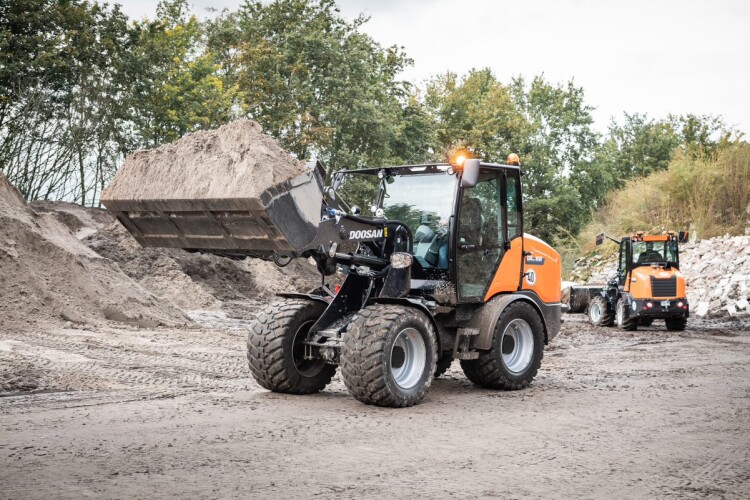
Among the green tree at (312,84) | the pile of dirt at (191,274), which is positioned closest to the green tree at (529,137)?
the green tree at (312,84)

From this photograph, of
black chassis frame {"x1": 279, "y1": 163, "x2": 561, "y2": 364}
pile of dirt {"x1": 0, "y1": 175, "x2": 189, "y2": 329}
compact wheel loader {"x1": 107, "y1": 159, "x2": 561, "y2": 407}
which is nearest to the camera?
compact wheel loader {"x1": 107, "y1": 159, "x2": 561, "y2": 407}

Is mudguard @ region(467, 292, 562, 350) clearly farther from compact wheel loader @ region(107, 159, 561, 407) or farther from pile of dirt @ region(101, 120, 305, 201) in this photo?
pile of dirt @ region(101, 120, 305, 201)

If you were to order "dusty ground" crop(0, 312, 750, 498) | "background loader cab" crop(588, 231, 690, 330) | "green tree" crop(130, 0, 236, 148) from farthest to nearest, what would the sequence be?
"green tree" crop(130, 0, 236, 148)
"background loader cab" crop(588, 231, 690, 330)
"dusty ground" crop(0, 312, 750, 498)

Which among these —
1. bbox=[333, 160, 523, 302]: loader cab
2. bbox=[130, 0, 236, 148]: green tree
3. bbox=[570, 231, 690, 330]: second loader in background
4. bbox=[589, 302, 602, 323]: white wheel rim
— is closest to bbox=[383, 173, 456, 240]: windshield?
bbox=[333, 160, 523, 302]: loader cab

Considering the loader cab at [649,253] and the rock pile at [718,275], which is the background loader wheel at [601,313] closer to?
the loader cab at [649,253]

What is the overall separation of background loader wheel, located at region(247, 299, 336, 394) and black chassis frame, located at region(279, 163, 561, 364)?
159mm

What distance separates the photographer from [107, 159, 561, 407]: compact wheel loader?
795 cm

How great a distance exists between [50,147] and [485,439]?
20756mm

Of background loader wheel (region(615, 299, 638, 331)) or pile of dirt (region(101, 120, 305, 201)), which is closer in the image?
pile of dirt (region(101, 120, 305, 201))

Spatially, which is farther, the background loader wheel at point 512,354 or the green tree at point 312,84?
the green tree at point 312,84

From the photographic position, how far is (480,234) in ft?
32.4

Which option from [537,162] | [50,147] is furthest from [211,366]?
[537,162]

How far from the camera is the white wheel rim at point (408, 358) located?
8.65 meters

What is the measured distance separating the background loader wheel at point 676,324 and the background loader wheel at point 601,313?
5.78ft
